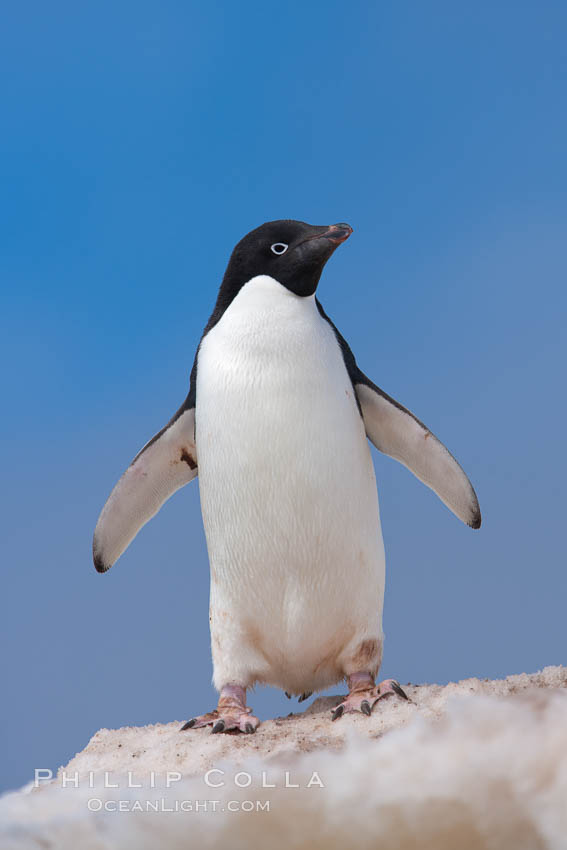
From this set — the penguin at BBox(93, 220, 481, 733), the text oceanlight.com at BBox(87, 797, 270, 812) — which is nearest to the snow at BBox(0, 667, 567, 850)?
the text oceanlight.com at BBox(87, 797, 270, 812)

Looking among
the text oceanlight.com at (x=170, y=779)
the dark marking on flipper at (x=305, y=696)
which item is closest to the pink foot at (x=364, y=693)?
the dark marking on flipper at (x=305, y=696)

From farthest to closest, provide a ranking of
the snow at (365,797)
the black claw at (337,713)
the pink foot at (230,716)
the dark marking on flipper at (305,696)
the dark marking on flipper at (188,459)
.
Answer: the dark marking on flipper at (188,459)
the dark marking on flipper at (305,696)
the pink foot at (230,716)
the black claw at (337,713)
the snow at (365,797)

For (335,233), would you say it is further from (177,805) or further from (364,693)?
(177,805)

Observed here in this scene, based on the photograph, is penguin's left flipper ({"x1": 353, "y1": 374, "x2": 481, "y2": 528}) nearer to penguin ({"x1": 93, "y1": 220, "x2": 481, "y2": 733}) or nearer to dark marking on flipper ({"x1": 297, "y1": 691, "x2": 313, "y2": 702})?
penguin ({"x1": 93, "y1": 220, "x2": 481, "y2": 733})

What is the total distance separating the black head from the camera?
10.8 ft

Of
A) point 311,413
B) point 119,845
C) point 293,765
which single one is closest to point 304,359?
point 311,413

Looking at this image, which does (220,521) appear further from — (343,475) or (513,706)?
(513,706)

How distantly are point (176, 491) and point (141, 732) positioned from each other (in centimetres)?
100

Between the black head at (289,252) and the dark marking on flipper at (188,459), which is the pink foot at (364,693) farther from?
the black head at (289,252)

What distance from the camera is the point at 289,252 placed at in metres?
3.33

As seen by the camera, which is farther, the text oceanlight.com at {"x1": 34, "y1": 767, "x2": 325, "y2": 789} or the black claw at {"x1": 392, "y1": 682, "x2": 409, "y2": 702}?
the black claw at {"x1": 392, "y1": 682, "x2": 409, "y2": 702}

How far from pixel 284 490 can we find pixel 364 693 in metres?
0.74

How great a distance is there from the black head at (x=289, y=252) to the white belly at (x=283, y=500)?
51mm

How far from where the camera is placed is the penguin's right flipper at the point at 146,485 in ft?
12.0
